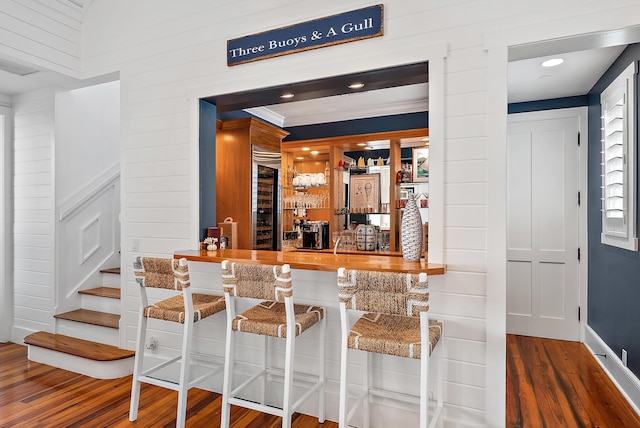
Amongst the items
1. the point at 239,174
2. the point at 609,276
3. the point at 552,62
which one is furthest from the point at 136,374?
the point at 552,62

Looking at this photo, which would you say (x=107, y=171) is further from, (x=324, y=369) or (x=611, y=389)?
(x=611, y=389)

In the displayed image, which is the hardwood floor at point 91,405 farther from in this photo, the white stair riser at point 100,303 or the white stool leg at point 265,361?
the white stair riser at point 100,303

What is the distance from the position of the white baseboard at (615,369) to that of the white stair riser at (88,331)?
4.04 meters

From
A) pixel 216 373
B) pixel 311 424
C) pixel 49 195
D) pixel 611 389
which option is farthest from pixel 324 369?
pixel 49 195

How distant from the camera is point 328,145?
5.08 meters

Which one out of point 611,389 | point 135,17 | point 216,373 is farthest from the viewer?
point 135,17

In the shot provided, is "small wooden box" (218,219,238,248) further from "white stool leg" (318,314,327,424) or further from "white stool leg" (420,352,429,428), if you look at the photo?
"white stool leg" (420,352,429,428)

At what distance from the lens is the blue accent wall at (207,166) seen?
9.98ft

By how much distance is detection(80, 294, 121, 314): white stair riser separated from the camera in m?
3.74

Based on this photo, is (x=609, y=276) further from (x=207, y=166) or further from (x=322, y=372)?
(x=207, y=166)

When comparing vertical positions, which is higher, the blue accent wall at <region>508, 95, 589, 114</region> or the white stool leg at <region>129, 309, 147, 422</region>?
the blue accent wall at <region>508, 95, 589, 114</region>

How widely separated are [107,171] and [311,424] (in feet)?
11.0

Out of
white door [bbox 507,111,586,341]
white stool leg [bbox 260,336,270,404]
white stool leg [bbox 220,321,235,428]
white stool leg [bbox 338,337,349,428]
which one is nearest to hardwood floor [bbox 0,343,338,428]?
white stool leg [bbox 260,336,270,404]

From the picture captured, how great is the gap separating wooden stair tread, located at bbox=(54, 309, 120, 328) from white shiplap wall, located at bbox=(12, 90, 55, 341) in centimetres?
20
